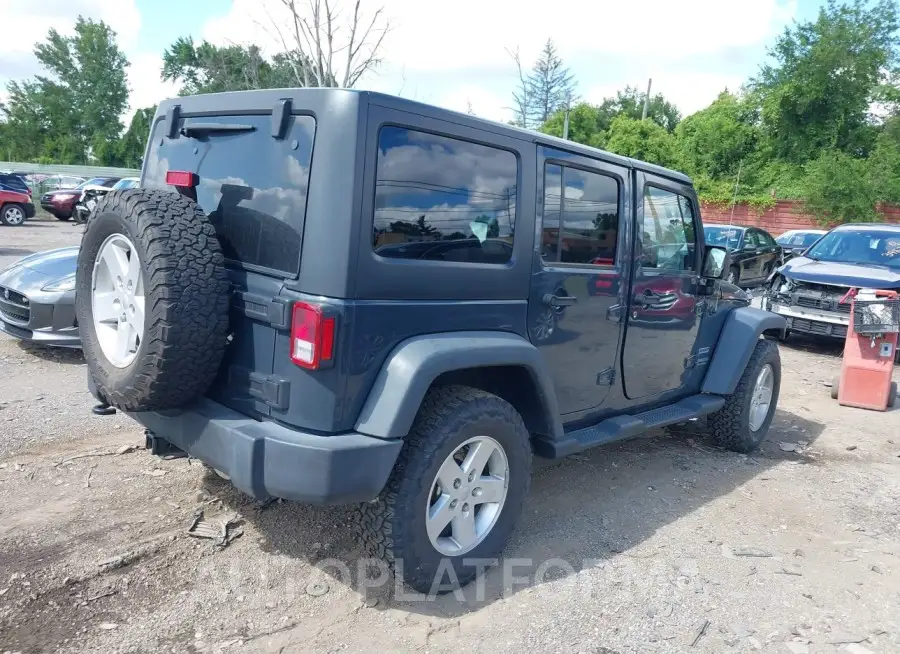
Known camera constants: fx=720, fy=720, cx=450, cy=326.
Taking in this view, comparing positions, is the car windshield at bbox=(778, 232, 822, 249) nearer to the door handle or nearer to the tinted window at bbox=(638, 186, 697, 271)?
the tinted window at bbox=(638, 186, 697, 271)

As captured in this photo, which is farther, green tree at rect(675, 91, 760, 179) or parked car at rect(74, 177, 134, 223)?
green tree at rect(675, 91, 760, 179)

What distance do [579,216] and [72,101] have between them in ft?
221

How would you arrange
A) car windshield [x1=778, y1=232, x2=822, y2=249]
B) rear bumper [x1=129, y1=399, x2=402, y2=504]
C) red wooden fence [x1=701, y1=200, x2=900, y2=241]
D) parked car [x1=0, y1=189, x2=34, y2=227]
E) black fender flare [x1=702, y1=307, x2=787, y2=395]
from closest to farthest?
rear bumper [x1=129, y1=399, x2=402, y2=504] < black fender flare [x1=702, y1=307, x2=787, y2=395] < car windshield [x1=778, y1=232, x2=822, y2=249] < parked car [x1=0, y1=189, x2=34, y2=227] < red wooden fence [x1=701, y1=200, x2=900, y2=241]

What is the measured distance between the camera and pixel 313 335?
265 centimetres

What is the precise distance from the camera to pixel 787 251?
1858 cm

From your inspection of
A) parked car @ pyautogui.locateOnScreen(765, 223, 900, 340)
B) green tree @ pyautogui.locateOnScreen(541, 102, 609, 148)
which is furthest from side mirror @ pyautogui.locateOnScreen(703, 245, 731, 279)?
green tree @ pyautogui.locateOnScreen(541, 102, 609, 148)

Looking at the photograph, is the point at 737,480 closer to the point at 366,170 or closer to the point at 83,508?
the point at 366,170

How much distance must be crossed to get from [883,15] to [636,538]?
3800 centimetres

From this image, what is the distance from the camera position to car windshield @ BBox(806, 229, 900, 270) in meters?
9.71

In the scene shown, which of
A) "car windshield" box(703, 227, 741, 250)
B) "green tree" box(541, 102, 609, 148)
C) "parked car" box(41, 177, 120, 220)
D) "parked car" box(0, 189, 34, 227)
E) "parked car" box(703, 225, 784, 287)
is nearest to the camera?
"parked car" box(703, 225, 784, 287)

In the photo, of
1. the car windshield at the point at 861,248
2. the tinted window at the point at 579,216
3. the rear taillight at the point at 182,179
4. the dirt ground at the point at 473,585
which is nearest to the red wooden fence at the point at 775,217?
the car windshield at the point at 861,248

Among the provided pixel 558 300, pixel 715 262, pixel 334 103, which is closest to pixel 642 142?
pixel 715 262

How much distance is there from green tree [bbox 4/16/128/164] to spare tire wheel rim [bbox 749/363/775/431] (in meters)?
61.2

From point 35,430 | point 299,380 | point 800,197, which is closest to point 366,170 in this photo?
point 299,380
